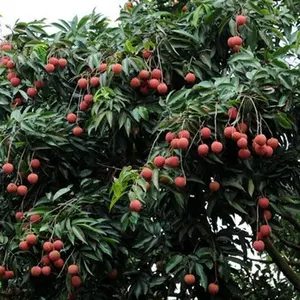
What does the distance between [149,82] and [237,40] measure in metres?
0.40

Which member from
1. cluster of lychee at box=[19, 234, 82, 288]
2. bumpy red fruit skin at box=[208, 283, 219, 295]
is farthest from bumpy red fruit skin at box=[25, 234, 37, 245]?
bumpy red fruit skin at box=[208, 283, 219, 295]

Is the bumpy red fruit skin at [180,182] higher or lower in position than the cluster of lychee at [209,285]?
higher

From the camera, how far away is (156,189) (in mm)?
2211

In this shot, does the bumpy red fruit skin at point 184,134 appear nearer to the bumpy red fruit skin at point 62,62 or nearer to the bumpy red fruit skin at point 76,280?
the bumpy red fruit skin at point 76,280

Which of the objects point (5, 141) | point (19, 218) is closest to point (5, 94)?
point (5, 141)

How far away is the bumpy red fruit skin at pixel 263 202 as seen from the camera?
235 cm

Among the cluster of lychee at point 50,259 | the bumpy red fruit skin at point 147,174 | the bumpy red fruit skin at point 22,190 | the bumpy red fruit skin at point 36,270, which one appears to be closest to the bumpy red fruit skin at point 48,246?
the cluster of lychee at point 50,259

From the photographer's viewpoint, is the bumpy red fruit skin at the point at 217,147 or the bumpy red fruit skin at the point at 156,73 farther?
the bumpy red fruit skin at the point at 156,73

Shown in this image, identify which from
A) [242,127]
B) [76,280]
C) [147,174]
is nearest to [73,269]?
[76,280]

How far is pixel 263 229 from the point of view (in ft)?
7.73

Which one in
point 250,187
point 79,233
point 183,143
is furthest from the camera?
point 79,233

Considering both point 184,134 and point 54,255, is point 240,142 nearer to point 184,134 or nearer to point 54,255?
point 184,134

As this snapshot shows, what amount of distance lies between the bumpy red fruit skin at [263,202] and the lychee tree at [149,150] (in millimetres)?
25

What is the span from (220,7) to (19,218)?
1169 millimetres
